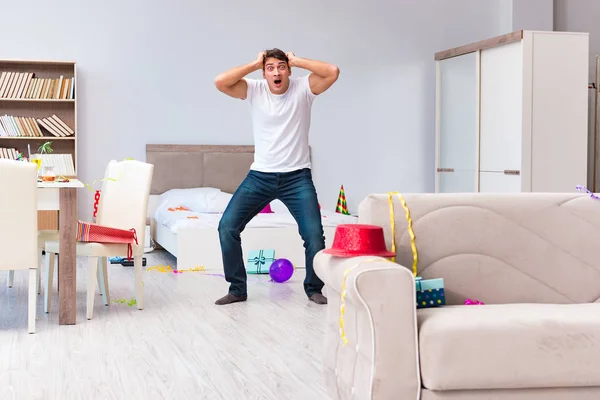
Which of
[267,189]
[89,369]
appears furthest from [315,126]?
[89,369]

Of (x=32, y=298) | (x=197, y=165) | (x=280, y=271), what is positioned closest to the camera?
(x=32, y=298)

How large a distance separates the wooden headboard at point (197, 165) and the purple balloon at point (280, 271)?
2.30 meters

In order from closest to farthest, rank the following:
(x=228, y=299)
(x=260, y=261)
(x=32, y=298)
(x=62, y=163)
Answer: (x=32, y=298)
(x=228, y=299)
(x=260, y=261)
(x=62, y=163)

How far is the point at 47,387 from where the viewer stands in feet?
9.37

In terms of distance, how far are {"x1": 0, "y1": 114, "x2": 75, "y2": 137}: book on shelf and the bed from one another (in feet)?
2.49

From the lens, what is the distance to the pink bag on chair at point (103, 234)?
4.06 m

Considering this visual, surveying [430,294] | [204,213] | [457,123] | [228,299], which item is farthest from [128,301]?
[457,123]

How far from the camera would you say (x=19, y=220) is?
371cm

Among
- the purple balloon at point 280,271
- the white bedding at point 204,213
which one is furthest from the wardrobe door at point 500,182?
the purple balloon at point 280,271

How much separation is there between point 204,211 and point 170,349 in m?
3.27

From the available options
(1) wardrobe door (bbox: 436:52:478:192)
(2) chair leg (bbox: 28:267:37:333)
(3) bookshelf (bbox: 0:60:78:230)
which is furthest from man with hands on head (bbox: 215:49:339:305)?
(1) wardrobe door (bbox: 436:52:478:192)

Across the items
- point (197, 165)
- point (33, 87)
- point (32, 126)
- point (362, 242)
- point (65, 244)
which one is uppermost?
point (33, 87)

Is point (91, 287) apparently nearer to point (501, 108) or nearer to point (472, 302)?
point (472, 302)

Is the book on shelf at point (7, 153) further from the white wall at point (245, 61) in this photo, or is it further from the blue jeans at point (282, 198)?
the blue jeans at point (282, 198)
